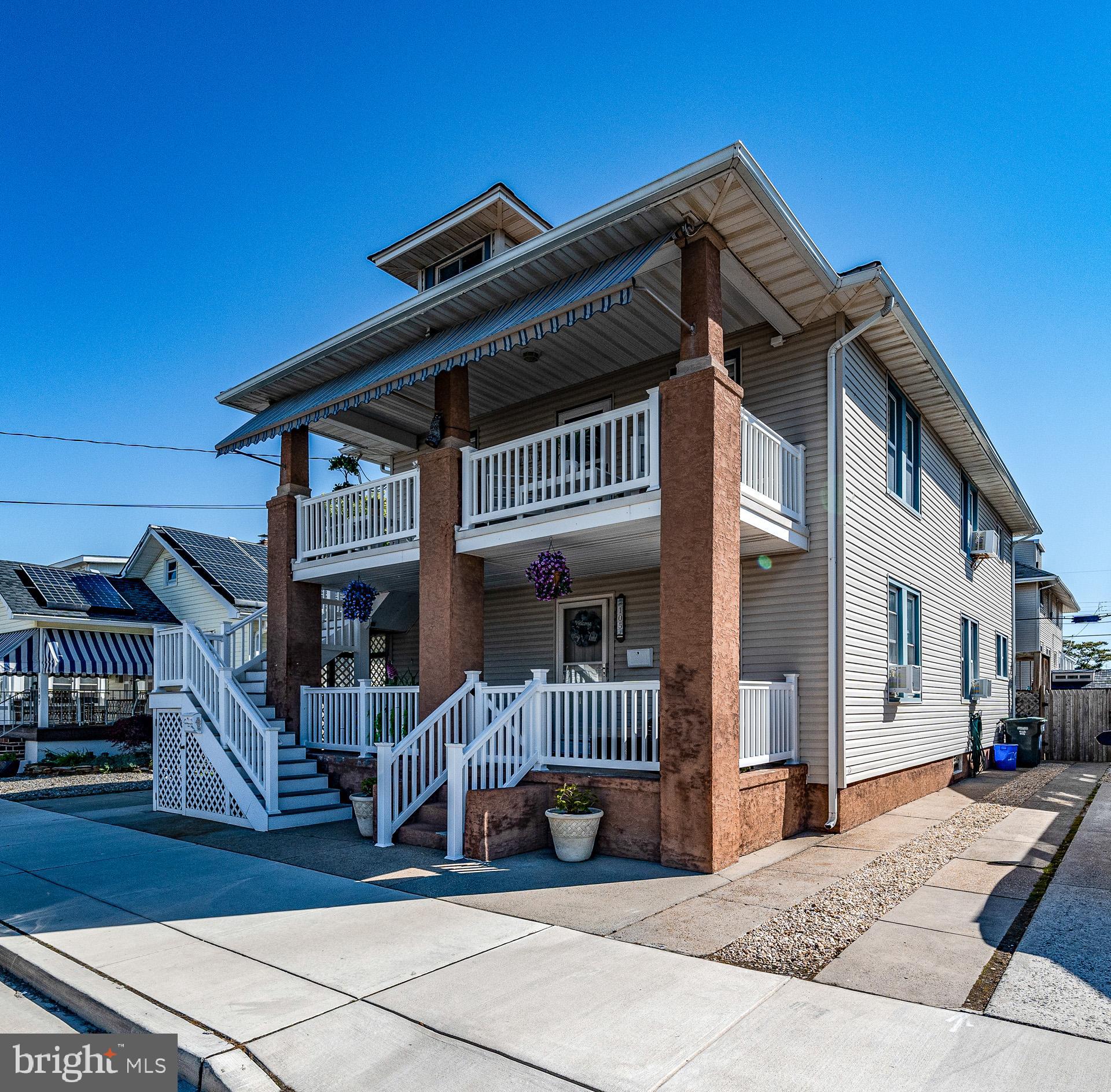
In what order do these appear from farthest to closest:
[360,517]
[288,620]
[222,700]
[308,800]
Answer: [288,620], [360,517], [222,700], [308,800]

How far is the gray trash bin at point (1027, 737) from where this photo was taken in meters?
19.1

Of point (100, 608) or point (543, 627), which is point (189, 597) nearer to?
point (100, 608)

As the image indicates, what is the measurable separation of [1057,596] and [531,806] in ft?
97.6

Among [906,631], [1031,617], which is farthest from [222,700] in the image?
[1031,617]

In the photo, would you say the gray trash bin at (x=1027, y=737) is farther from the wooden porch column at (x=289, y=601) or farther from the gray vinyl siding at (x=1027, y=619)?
the wooden porch column at (x=289, y=601)

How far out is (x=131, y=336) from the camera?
62.2ft

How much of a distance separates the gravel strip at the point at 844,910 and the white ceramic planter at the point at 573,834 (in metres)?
2.34

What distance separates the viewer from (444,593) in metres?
11.3

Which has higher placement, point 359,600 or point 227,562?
point 227,562

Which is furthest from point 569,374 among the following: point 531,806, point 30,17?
point 30,17

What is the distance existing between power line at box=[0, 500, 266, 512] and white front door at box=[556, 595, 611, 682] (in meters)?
12.1

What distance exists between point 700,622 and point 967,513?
12.0 meters

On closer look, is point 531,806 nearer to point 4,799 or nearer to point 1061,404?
point 4,799

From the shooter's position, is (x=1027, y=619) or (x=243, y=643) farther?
(x=1027, y=619)
